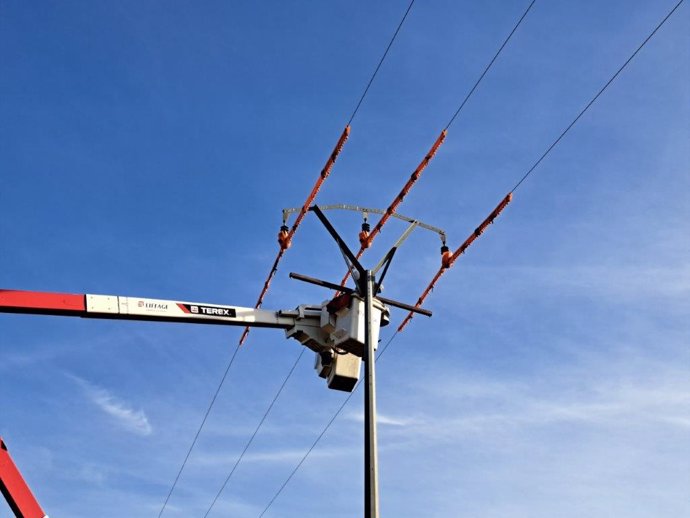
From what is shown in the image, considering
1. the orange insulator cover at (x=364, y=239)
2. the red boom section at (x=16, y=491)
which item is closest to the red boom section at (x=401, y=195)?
the orange insulator cover at (x=364, y=239)

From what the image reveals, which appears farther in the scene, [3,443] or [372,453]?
[3,443]

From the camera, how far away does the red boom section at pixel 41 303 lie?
1100 inches

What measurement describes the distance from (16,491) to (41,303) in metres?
7.28

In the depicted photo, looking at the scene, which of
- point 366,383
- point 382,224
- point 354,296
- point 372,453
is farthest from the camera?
point 382,224

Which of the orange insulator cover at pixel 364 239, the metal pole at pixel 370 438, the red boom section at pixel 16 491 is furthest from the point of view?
the red boom section at pixel 16 491

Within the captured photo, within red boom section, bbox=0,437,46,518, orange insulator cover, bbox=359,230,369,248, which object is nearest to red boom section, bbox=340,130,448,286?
orange insulator cover, bbox=359,230,369,248

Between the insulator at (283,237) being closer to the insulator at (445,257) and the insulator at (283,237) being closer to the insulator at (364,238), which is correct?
the insulator at (364,238)

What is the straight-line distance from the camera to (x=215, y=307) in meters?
30.2

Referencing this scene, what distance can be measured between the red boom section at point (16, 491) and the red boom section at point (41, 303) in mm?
5837

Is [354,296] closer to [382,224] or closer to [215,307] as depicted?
[382,224]

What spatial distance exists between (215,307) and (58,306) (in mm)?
5607

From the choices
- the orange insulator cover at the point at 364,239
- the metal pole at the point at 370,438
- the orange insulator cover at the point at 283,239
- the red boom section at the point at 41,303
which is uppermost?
the orange insulator cover at the point at 283,239

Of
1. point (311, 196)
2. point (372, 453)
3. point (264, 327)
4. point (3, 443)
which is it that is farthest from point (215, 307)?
point (372, 453)

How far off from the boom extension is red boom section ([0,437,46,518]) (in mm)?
6126
